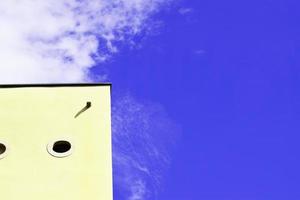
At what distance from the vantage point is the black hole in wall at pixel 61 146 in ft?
68.7

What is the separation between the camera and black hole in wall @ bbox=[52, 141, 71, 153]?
68.7ft

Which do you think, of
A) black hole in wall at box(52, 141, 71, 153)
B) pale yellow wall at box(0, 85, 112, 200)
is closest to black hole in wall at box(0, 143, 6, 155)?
pale yellow wall at box(0, 85, 112, 200)

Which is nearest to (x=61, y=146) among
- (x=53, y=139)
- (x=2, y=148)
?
(x=53, y=139)

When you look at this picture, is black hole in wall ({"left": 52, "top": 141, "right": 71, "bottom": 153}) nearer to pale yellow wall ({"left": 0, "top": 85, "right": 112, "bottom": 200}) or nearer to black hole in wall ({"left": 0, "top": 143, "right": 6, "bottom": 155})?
pale yellow wall ({"left": 0, "top": 85, "right": 112, "bottom": 200})

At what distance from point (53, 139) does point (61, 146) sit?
0.27 m

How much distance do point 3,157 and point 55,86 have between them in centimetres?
281

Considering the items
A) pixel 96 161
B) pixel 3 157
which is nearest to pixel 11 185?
pixel 3 157

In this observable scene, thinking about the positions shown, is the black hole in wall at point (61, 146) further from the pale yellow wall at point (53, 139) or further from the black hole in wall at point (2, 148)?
the black hole in wall at point (2, 148)

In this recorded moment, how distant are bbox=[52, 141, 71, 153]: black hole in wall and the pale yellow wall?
14cm

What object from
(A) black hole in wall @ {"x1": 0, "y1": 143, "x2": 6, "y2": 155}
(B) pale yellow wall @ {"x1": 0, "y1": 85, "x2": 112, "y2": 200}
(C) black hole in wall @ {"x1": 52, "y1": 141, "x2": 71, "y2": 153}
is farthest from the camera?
(C) black hole in wall @ {"x1": 52, "y1": 141, "x2": 71, "y2": 153}

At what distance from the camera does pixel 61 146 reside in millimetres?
21094

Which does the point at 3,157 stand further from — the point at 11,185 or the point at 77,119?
the point at 77,119

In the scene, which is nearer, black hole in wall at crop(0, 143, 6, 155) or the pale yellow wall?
the pale yellow wall

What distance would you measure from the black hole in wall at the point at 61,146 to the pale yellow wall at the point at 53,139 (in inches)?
5.6
